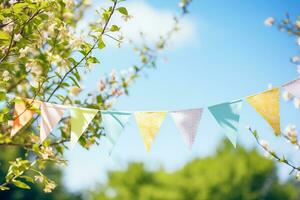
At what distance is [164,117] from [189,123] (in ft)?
0.62

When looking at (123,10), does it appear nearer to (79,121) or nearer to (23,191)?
(79,121)

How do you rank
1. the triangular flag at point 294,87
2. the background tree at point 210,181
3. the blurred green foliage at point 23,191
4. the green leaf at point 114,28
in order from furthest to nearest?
1. the background tree at point 210,181
2. the blurred green foliage at point 23,191
3. the triangular flag at point 294,87
4. the green leaf at point 114,28

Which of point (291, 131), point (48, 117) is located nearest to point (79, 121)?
point (48, 117)

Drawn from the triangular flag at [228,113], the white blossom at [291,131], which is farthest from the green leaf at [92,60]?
the white blossom at [291,131]

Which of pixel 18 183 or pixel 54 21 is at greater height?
pixel 54 21

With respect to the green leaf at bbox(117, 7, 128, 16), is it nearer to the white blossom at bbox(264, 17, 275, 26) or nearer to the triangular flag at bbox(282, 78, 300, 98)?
the triangular flag at bbox(282, 78, 300, 98)

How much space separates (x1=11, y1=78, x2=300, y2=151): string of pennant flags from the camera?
9.88 feet

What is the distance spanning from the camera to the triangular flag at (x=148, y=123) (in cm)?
306

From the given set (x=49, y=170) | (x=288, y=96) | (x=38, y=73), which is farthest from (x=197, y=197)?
(x=38, y=73)

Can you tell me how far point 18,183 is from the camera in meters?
2.85

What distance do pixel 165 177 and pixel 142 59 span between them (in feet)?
89.3

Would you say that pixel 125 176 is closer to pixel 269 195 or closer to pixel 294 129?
pixel 269 195

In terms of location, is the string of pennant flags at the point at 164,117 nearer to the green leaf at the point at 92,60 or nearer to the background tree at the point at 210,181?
the green leaf at the point at 92,60

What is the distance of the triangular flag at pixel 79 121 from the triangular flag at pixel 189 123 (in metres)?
0.62
